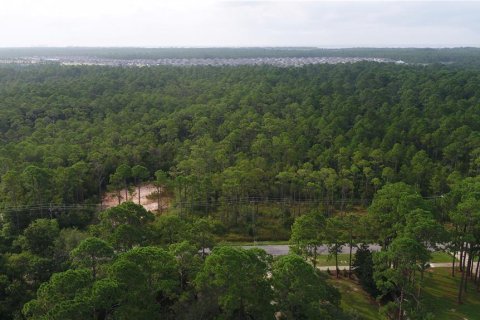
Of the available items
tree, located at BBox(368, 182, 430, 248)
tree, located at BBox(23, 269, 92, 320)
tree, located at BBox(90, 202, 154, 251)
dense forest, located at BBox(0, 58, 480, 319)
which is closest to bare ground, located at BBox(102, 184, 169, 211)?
dense forest, located at BBox(0, 58, 480, 319)

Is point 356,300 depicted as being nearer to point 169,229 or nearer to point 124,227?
point 169,229

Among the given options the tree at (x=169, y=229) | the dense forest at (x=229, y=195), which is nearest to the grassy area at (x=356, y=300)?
the dense forest at (x=229, y=195)

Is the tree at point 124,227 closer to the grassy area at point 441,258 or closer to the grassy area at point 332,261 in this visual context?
the grassy area at point 332,261

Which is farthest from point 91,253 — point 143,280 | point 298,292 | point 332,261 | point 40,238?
point 332,261

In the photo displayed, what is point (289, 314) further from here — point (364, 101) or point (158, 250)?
point (364, 101)

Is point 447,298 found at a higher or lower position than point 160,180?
lower

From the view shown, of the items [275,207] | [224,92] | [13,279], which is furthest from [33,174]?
[224,92]
